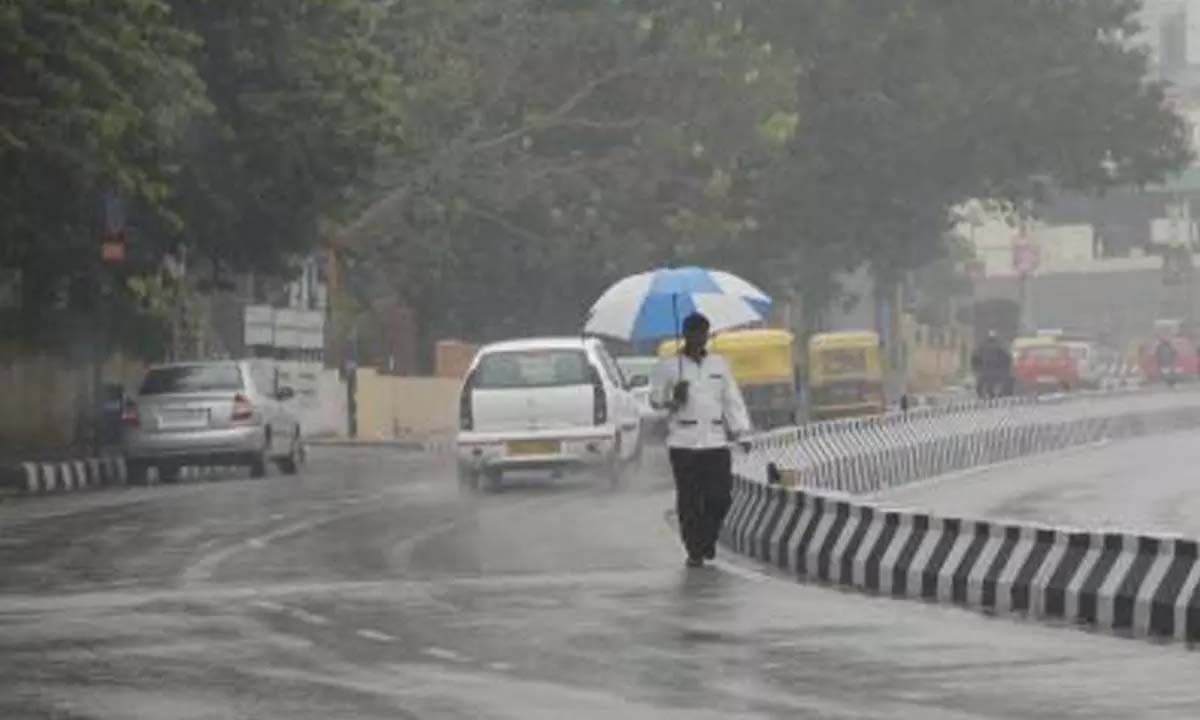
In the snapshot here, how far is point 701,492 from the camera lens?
22.7 meters

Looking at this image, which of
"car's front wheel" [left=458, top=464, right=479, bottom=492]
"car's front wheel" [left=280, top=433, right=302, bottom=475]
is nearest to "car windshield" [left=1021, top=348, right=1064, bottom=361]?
"car's front wheel" [left=280, top=433, right=302, bottom=475]

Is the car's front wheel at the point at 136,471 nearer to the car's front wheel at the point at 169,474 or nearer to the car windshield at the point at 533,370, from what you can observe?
the car's front wheel at the point at 169,474

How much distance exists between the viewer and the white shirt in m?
22.5

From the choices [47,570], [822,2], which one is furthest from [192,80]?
[822,2]

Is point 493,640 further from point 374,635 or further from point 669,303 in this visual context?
point 669,303

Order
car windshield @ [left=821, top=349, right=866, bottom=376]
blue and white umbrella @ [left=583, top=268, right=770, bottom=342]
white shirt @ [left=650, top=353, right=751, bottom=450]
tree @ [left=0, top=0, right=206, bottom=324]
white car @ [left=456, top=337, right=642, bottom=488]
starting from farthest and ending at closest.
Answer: car windshield @ [left=821, top=349, right=866, bottom=376]
white car @ [left=456, top=337, right=642, bottom=488]
tree @ [left=0, top=0, right=206, bottom=324]
blue and white umbrella @ [left=583, top=268, right=770, bottom=342]
white shirt @ [left=650, top=353, right=751, bottom=450]

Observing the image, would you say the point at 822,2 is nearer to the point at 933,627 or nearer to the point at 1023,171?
the point at 1023,171

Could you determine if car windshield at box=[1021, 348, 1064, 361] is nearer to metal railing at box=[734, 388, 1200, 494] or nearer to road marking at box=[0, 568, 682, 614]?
metal railing at box=[734, 388, 1200, 494]

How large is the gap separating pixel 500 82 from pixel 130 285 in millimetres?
21966

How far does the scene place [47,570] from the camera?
2356 centimetres

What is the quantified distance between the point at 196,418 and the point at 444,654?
83.2ft

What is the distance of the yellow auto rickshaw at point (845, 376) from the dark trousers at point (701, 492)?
39.7 metres

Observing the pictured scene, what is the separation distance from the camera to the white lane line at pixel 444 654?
1588cm

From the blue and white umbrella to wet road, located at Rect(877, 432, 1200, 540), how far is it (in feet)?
8.93
